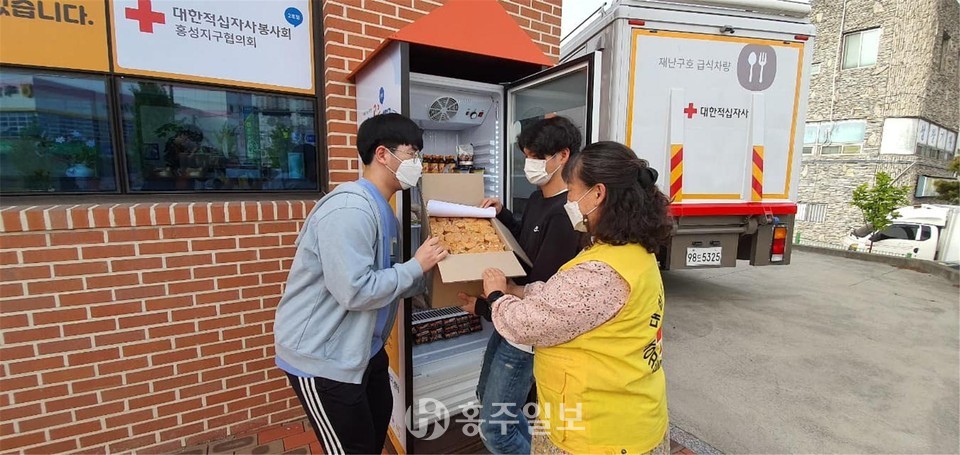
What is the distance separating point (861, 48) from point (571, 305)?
23.3 meters

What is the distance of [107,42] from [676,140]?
4511mm

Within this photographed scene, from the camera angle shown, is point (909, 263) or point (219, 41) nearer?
point (219, 41)

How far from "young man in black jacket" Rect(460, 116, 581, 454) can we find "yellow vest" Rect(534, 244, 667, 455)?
503 mm

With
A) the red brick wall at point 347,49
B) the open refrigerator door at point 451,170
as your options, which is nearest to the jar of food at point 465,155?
the open refrigerator door at point 451,170

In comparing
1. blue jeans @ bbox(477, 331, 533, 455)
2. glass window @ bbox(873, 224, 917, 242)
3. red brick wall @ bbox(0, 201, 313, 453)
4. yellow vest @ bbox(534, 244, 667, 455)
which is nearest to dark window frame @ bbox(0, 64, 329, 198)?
red brick wall @ bbox(0, 201, 313, 453)

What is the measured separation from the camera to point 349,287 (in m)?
1.40

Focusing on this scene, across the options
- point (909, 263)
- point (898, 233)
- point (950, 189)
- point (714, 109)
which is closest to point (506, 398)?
point (714, 109)

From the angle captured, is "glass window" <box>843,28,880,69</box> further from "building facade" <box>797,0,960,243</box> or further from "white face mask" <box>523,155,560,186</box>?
"white face mask" <box>523,155,560,186</box>

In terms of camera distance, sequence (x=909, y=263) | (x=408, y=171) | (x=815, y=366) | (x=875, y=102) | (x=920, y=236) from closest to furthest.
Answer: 1. (x=408, y=171)
2. (x=815, y=366)
3. (x=909, y=263)
4. (x=920, y=236)
5. (x=875, y=102)

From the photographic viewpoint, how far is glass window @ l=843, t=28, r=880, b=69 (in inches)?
661

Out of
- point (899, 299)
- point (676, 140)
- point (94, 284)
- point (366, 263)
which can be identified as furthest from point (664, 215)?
point (899, 299)

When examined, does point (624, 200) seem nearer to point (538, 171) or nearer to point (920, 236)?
point (538, 171)

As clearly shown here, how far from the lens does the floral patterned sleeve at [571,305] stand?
125 centimetres

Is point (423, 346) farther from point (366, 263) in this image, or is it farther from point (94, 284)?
point (94, 284)
